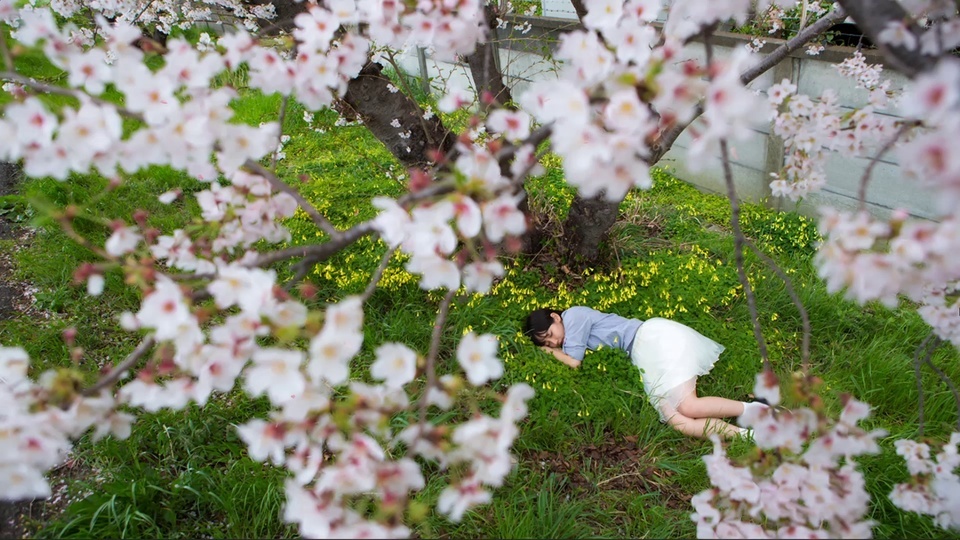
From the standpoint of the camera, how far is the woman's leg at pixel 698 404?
2.50 meters

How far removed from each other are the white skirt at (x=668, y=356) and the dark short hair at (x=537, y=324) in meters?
0.42

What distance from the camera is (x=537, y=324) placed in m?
2.85

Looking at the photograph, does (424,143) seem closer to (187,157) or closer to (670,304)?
(670,304)

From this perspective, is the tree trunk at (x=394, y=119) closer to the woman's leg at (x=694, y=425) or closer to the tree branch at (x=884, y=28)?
the woman's leg at (x=694, y=425)

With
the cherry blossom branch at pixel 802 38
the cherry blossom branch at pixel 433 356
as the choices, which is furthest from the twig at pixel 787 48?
the cherry blossom branch at pixel 433 356

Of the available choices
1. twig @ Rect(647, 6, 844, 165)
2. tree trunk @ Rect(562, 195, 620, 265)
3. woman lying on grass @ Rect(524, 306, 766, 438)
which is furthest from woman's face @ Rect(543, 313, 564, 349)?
twig @ Rect(647, 6, 844, 165)

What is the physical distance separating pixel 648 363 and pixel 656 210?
1.46 meters

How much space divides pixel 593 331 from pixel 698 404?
585 mm

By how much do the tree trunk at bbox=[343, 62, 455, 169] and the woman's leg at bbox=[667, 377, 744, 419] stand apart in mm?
1561

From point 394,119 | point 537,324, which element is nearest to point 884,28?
point 537,324

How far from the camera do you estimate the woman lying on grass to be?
2504 millimetres

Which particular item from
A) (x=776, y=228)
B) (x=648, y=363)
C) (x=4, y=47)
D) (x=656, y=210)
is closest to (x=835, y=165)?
(x=776, y=228)

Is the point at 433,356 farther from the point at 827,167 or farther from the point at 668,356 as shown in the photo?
the point at 827,167

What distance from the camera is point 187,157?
100 cm
